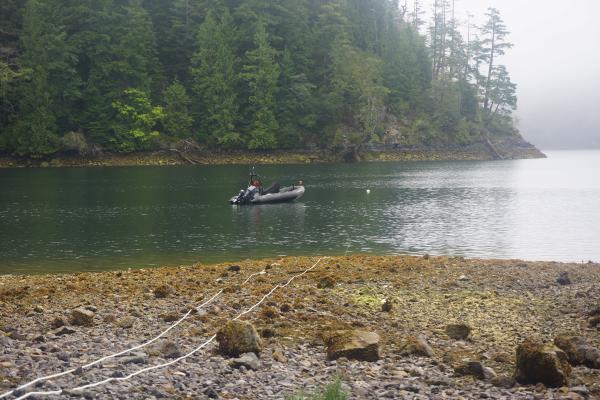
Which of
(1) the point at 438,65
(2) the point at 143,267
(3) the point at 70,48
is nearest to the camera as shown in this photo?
(2) the point at 143,267

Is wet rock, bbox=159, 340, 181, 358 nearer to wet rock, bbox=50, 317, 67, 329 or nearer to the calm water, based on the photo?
wet rock, bbox=50, 317, 67, 329

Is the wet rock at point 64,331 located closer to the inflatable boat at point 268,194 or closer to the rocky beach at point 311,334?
the rocky beach at point 311,334

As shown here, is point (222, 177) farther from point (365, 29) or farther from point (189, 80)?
point (365, 29)

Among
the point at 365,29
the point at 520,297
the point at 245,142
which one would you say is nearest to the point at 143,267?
the point at 520,297

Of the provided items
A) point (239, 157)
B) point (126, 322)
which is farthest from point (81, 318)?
point (239, 157)

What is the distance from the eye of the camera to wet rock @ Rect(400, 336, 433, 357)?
835 cm

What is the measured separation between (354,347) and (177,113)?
75.5 metres

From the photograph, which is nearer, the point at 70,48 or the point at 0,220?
the point at 0,220

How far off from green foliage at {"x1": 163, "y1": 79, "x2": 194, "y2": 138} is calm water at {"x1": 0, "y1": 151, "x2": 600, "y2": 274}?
27.9 meters

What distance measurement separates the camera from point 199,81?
82250 mm

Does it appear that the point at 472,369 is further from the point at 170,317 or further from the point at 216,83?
the point at 216,83

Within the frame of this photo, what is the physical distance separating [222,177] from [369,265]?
40.1m

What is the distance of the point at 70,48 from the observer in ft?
241

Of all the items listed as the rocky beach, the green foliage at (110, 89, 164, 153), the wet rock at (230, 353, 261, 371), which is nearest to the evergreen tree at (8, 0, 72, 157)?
the green foliage at (110, 89, 164, 153)
